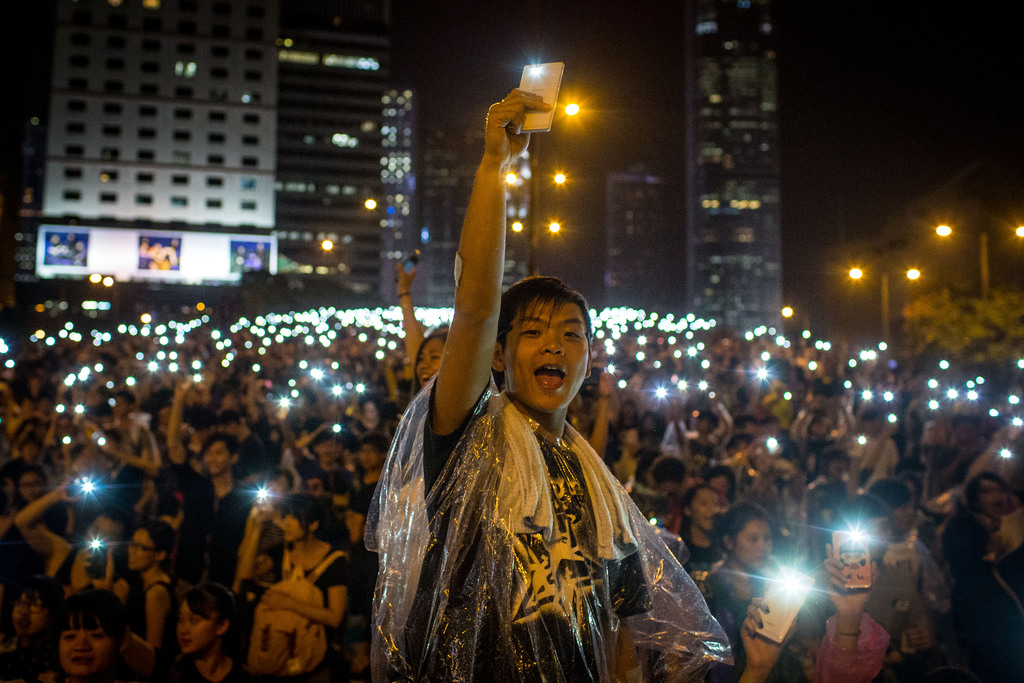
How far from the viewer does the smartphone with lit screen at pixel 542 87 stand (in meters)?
1.56

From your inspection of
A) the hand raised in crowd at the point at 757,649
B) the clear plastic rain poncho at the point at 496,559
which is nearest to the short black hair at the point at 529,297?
the clear plastic rain poncho at the point at 496,559

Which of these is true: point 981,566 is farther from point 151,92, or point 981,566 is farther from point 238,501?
point 151,92

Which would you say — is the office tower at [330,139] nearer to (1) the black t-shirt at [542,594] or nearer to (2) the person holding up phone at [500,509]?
(2) the person holding up phone at [500,509]

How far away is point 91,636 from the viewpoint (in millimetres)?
3195

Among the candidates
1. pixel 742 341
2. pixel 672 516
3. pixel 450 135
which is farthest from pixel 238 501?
pixel 450 135

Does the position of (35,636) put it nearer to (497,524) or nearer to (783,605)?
(497,524)

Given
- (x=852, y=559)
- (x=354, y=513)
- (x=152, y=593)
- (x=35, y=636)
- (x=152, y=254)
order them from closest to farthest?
1. (x=852, y=559)
2. (x=35, y=636)
3. (x=152, y=593)
4. (x=354, y=513)
5. (x=152, y=254)

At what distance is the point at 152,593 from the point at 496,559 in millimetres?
3226

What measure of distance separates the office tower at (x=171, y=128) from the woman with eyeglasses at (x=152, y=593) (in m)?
48.4

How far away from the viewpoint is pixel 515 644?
5.08ft

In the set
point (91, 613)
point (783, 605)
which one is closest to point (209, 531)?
point (91, 613)

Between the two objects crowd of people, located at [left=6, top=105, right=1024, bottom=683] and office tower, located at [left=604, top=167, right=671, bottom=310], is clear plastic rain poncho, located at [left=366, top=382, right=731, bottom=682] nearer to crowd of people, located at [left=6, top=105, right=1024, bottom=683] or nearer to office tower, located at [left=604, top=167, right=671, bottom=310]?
crowd of people, located at [left=6, top=105, right=1024, bottom=683]

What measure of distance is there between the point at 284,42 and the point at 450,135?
93.0ft

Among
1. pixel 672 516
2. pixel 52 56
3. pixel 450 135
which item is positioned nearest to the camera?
pixel 672 516
